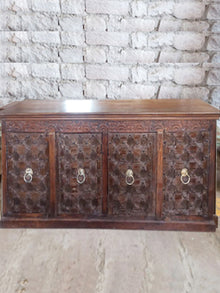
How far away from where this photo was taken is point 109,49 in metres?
3.18

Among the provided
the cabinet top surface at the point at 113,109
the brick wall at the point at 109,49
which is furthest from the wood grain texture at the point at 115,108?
the brick wall at the point at 109,49

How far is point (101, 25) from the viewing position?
10.3 feet

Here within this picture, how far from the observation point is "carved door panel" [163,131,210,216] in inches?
95.8

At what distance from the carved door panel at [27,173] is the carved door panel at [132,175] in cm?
46

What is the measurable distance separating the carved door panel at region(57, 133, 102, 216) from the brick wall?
93 cm

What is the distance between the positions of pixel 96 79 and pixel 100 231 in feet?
4.62

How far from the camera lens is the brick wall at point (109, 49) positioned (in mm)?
3129

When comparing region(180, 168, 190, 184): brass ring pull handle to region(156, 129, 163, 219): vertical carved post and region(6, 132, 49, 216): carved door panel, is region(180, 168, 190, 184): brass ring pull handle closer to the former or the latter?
region(156, 129, 163, 219): vertical carved post

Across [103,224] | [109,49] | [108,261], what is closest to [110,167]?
[103,224]

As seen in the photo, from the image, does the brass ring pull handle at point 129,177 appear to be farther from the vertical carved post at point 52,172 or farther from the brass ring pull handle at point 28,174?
the brass ring pull handle at point 28,174

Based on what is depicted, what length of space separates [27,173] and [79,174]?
358mm

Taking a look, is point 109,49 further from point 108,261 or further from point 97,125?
point 108,261

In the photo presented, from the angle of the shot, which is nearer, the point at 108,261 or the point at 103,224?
the point at 108,261

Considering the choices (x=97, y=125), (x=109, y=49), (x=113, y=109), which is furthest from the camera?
(x=109, y=49)
